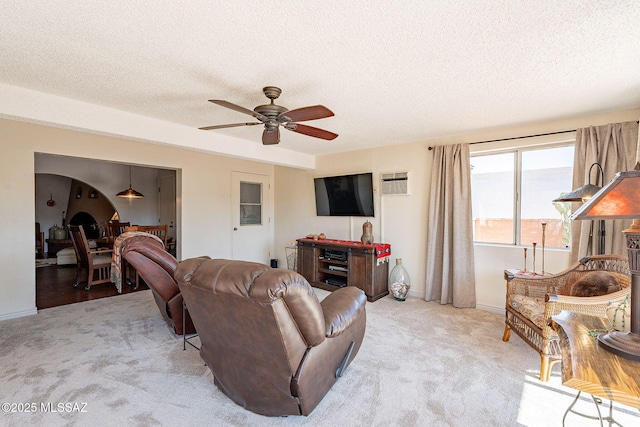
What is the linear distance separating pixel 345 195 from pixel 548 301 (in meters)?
3.38

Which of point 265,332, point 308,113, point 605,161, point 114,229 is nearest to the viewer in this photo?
point 265,332

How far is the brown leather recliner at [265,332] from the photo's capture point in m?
1.43

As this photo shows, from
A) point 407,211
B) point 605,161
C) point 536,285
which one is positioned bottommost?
point 536,285

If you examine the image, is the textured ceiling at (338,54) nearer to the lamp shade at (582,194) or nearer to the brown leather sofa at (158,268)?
the lamp shade at (582,194)

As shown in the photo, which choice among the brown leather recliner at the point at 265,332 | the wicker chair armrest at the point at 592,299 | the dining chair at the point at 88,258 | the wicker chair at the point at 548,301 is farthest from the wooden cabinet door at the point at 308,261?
the wicker chair armrest at the point at 592,299

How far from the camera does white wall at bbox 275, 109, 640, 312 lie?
3470 mm

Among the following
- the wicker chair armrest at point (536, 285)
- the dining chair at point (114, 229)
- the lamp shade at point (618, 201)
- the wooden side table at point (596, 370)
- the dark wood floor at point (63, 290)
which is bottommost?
the dark wood floor at point (63, 290)

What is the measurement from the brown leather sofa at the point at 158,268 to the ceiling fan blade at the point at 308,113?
1.62 m

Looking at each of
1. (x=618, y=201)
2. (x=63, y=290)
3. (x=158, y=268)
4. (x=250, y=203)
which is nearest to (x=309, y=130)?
(x=158, y=268)

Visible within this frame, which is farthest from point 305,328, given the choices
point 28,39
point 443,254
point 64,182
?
point 64,182

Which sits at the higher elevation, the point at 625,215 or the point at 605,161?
the point at 605,161

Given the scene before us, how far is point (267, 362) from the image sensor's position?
1.59 m

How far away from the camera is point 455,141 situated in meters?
4.02

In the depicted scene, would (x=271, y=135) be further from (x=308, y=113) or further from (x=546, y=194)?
(x=546, y=194)
